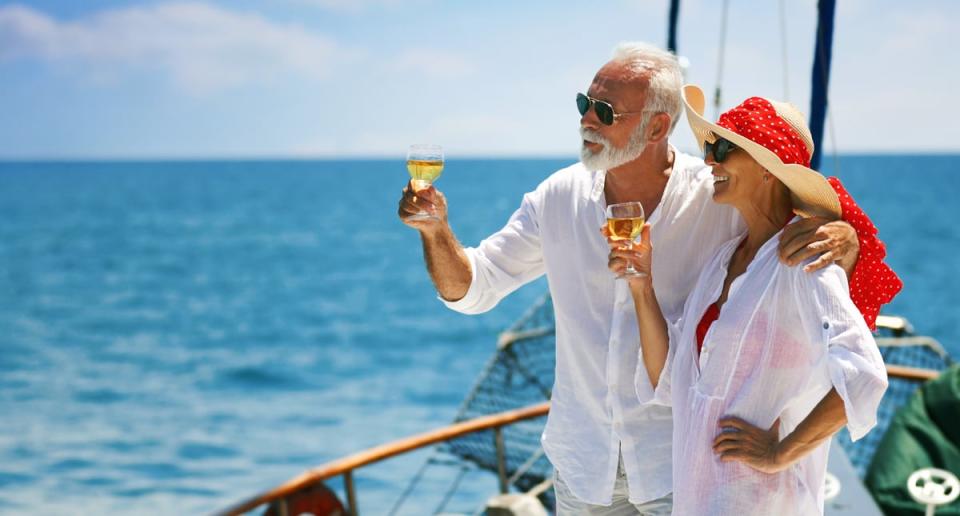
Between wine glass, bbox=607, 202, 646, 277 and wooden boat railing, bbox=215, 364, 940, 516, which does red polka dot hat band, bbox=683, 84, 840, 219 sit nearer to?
wine glass, bbox=607, 202, 646, 277

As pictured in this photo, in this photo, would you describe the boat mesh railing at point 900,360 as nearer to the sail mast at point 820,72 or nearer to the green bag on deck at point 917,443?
the green bag on deck at point 917,443

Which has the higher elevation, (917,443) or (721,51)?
(721,51)

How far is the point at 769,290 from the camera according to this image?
2.01 m

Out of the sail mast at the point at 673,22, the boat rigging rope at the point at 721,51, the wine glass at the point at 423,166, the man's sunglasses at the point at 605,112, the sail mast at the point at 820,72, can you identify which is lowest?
the wine glass at the point at 423,166

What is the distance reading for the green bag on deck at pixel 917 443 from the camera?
4.63 meters

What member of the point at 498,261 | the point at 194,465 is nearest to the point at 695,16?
the point at 498,261

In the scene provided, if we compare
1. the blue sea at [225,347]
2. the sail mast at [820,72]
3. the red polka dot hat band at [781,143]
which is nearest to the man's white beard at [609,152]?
the red polka dot hat band at [781,143]

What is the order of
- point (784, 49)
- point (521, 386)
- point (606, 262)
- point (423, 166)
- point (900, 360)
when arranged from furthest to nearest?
point (521, 386) < point (900, 360) < point (784, 49) < point (606, 262) < point (423, 166)

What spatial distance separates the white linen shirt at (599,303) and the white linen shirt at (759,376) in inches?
7.9

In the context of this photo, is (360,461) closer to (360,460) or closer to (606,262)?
(360,460)

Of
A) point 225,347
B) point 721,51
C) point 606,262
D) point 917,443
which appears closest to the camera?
point 606,262

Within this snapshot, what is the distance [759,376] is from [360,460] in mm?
2293

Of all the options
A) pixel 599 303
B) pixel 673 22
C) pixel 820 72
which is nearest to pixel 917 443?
pixel 820 72

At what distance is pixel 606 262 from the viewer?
246cm
